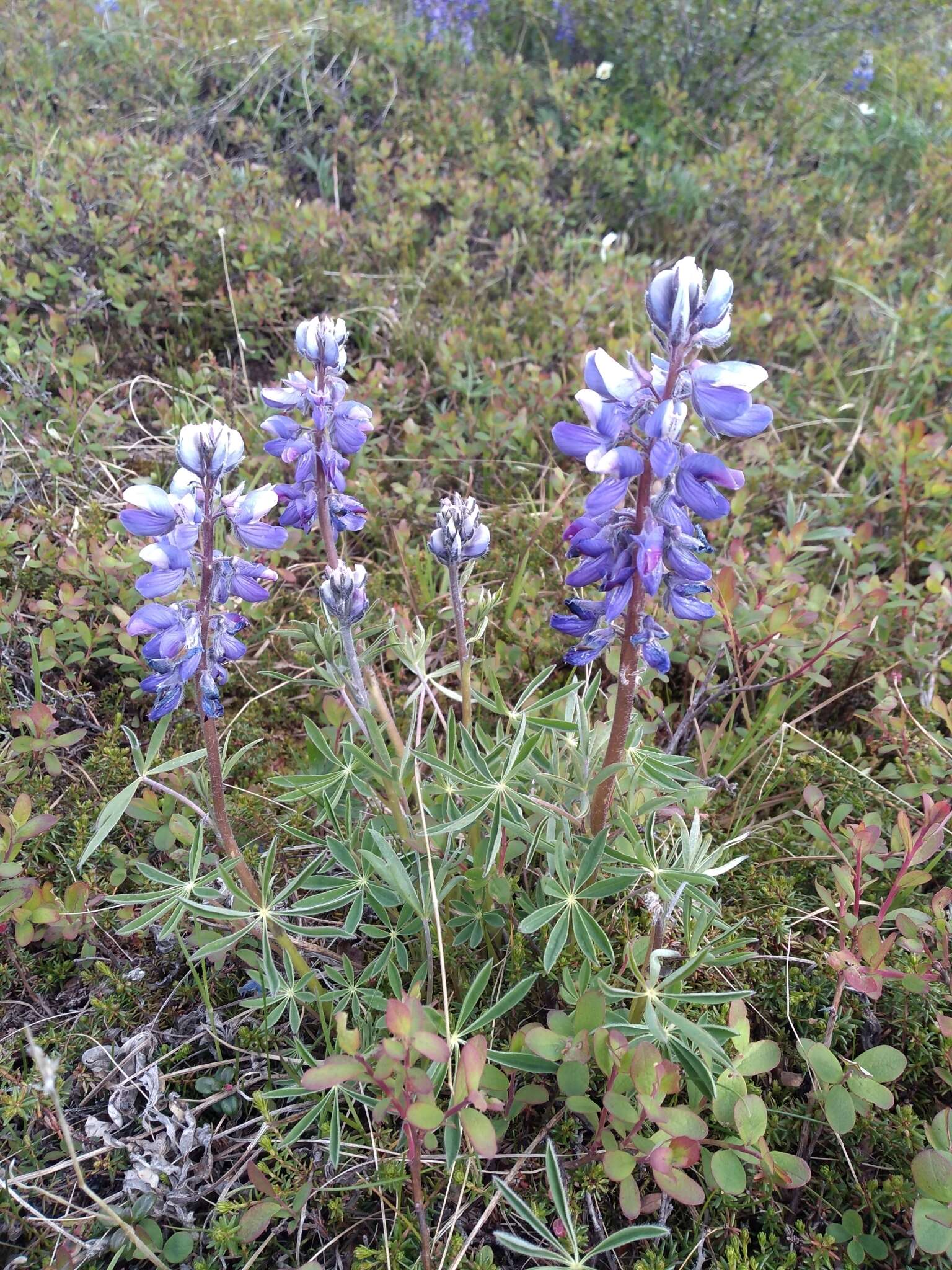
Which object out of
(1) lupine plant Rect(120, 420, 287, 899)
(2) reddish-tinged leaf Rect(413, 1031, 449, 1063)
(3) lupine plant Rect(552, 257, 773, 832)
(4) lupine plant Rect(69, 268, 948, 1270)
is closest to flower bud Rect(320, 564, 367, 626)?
(4) lupine plant Rect(69, 268, 948, 1270)

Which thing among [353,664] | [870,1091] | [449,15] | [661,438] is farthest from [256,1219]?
[449,15]

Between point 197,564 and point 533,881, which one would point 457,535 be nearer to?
point 197,564

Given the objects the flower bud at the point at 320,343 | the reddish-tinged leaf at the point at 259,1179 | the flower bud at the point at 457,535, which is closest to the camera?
the reddish-tinged leaf at the point at 259,1179

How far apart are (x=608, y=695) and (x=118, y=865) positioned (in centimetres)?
151

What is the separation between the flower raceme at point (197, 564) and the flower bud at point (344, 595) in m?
0.13

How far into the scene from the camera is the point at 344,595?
6.72ft

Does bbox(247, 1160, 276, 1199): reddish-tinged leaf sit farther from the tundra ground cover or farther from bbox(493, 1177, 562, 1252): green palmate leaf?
bbox(493, 1177, 562, 1252): green palmate leaf

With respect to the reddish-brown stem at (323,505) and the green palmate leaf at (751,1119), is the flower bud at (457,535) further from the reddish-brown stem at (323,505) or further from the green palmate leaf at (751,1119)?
the green palmate leaf at (751,1119)

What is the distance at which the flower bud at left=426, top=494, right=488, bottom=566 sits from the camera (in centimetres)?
219

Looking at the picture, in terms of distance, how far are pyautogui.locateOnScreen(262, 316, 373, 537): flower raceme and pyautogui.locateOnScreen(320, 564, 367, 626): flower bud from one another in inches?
15.6

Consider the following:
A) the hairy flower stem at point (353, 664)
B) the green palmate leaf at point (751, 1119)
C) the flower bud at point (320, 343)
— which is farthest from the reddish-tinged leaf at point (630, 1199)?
the flower bud at point (320, 343)

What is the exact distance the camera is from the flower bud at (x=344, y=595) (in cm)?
204

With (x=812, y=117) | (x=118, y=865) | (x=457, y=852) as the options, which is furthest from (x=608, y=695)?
(x=812, y=117)

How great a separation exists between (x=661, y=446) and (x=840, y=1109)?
145cm
